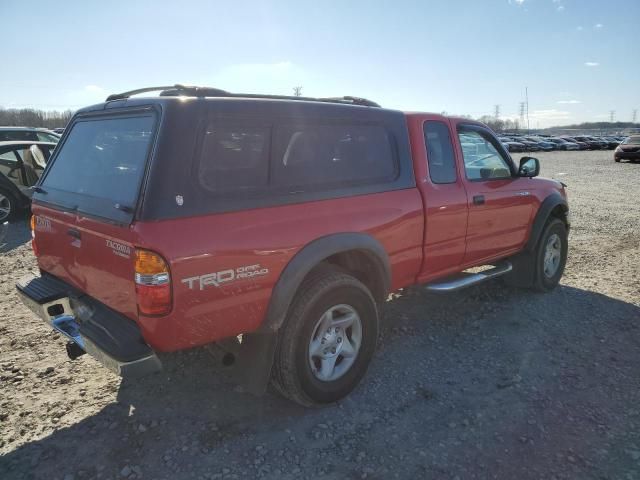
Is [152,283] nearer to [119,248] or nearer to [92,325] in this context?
[119,248]

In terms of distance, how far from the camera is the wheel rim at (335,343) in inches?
122

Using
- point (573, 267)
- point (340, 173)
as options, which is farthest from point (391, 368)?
point (573, 267)

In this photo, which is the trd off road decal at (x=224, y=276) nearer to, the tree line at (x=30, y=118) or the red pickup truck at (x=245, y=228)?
the red pickup truck at (x=245, y=228)

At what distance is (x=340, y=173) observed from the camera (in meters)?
3.19

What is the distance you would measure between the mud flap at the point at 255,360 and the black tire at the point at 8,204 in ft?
25.3

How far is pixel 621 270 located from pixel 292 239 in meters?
5.27

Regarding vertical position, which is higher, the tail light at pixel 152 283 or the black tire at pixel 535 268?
the tail light at pixel 152 283

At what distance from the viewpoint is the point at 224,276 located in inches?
97.7

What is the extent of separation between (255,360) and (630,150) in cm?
2774

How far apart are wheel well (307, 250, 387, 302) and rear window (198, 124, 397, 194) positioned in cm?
51

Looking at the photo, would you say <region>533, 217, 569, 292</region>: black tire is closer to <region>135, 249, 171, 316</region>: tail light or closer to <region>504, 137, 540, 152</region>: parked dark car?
<region>135, 249, 171, 316</region>: tail light

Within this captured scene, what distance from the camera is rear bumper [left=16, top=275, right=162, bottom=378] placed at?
7.84 feet

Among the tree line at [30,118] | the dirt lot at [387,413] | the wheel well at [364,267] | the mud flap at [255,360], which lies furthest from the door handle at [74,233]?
the tree line at [30,118]

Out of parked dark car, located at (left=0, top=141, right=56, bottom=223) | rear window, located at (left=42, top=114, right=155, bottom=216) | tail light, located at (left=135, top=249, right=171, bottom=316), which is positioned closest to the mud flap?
tail light, located at (left=135, top=249, right=171, bottom=316)
